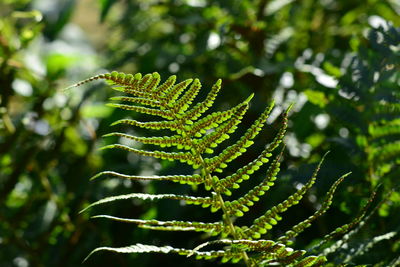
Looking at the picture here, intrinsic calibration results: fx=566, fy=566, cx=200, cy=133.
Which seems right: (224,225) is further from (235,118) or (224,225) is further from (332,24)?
(332,24)

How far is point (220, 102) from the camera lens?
107 cm

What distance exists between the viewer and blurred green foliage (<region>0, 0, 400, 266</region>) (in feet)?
2.49

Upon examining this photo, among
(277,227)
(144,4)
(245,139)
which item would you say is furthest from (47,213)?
(245,139)

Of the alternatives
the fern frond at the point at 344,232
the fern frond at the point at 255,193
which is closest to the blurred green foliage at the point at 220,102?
the fern frond at the point at 344,232

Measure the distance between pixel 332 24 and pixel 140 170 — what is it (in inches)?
27.9

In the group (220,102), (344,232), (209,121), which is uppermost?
(220,102)

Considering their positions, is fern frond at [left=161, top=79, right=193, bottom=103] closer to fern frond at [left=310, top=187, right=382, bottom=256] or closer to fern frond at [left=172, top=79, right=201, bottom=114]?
fern frond at [left=172, top=79, right=201, bottom=114]

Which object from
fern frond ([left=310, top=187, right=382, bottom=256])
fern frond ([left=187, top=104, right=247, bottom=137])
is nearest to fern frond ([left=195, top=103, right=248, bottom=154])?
fern frond ([left=187, top=104, right=247, bottom=137])

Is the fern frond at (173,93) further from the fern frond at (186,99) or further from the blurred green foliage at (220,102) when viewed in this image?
the blurred green foliage at (220,102)

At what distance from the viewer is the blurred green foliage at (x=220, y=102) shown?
0.76m

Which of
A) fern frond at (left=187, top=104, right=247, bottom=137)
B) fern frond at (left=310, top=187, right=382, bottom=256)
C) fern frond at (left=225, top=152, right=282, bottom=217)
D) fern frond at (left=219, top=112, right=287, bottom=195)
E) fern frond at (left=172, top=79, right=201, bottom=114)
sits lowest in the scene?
fern frond at (left=310, top=187, right=382, bottom=256)

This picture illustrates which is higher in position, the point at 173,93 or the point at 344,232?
the point at 173,93

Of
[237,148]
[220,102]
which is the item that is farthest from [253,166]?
[220,102]

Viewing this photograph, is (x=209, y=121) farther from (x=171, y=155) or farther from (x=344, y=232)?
(x=344, y=232)
